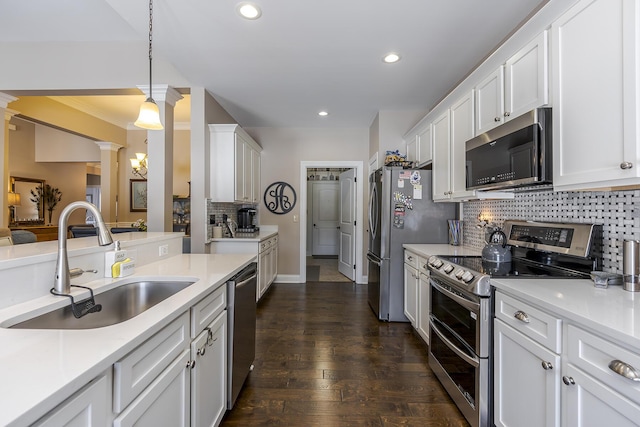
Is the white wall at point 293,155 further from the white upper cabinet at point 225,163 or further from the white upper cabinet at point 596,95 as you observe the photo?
the white upper cabinet at point 596,95

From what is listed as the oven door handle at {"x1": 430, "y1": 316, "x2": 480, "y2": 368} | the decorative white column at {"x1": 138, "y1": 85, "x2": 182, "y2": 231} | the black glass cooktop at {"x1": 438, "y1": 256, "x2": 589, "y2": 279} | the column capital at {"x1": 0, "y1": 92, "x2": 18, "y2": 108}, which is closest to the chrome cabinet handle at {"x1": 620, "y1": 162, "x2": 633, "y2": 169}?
the black glass cooktop at {"x1": 438, "y1": 256, "x2": 589, "y2": 279}

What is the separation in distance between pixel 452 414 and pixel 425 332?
805 mm

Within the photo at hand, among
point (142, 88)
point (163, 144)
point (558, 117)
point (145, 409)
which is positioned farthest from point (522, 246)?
point (142, 88)

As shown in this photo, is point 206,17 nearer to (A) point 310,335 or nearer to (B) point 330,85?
(B) point 330,85

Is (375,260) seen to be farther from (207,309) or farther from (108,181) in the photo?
(108,181)

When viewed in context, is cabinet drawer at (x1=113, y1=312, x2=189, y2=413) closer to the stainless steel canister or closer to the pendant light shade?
the pendant light shade

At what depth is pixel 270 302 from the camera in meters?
3.90

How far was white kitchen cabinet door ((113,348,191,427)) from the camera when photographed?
88cm

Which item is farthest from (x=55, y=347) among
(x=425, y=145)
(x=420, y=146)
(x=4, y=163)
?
(x=4, y=163)

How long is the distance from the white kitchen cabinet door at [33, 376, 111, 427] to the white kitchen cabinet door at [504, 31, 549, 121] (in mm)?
2257

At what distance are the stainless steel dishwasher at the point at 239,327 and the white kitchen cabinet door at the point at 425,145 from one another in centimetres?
231

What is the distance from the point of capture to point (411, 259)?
2.96 m

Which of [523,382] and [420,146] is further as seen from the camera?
[420,146]

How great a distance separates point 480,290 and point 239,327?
4.77ft
